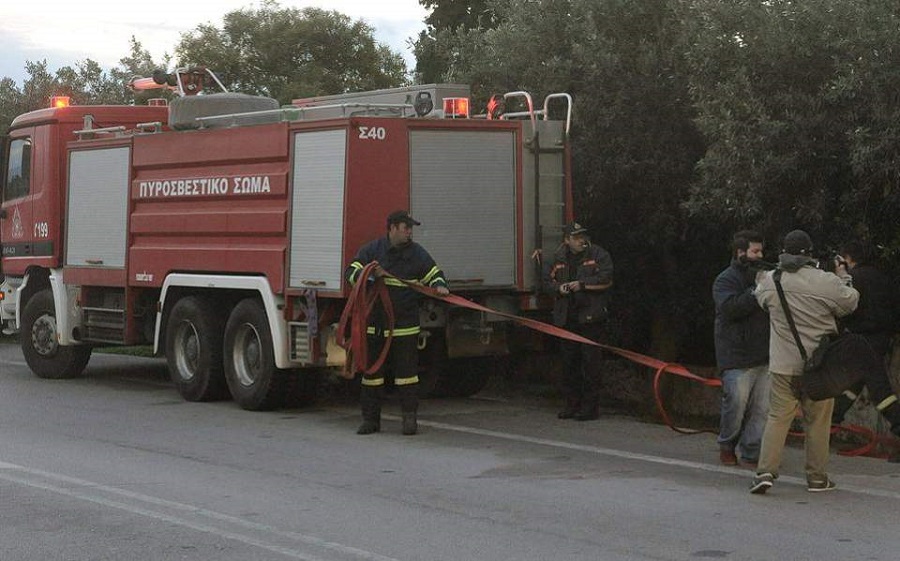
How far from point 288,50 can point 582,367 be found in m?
32.4

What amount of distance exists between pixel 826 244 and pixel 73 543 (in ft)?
23.6

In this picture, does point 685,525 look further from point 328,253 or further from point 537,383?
point 537,383

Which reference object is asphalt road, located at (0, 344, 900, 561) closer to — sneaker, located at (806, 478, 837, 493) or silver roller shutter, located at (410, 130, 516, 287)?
sneaker, located at (806, 478, 837, 493)

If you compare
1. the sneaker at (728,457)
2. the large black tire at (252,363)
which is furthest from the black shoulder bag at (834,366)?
the large black tire at (252,363)

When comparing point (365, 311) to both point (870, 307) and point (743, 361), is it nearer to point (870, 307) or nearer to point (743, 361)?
point (743, 361)

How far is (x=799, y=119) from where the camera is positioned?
1180 centimetres

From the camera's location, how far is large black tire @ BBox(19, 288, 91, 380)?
16562 millimetres

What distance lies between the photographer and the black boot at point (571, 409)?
1277 cm

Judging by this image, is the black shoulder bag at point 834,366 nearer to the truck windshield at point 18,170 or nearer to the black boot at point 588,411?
the black boot at point 588,411

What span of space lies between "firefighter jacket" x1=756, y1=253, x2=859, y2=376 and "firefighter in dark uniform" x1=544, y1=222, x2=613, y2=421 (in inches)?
137

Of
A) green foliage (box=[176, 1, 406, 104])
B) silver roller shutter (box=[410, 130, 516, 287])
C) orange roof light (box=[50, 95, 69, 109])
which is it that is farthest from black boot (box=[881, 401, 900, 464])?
green foliage (box=[176, 1, 406, 104])

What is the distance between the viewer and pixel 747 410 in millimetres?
10234

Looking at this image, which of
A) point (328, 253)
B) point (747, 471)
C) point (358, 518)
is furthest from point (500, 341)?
point (358, 518)

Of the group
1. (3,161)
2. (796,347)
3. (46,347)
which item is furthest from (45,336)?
(796,347)
